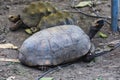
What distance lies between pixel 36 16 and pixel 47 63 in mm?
1118

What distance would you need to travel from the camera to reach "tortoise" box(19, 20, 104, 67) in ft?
13.6

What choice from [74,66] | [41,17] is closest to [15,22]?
[41,17]

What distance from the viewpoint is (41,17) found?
504 centimetres

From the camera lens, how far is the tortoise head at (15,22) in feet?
17.0

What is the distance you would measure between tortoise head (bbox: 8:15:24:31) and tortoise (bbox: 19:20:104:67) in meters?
0.88

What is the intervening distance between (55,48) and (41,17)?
959mm

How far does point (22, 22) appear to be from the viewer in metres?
5.20

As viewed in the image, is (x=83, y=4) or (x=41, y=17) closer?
(x=41, y=17)

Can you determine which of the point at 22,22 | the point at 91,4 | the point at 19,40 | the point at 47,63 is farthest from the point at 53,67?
the point at 91,4

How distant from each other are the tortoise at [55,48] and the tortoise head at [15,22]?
0.88m

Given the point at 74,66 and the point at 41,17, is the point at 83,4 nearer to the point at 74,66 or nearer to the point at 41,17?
the point at 41,17

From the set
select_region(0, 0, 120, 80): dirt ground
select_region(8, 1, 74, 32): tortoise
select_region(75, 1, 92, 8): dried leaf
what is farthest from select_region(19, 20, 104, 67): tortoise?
select_region(75, 1, 92, 8): dried leaf

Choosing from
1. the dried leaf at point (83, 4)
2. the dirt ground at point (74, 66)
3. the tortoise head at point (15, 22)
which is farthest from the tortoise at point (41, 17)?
the dried leaf at point (83, 4)

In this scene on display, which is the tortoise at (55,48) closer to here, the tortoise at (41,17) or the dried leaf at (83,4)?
the tortoise at (41,17)
